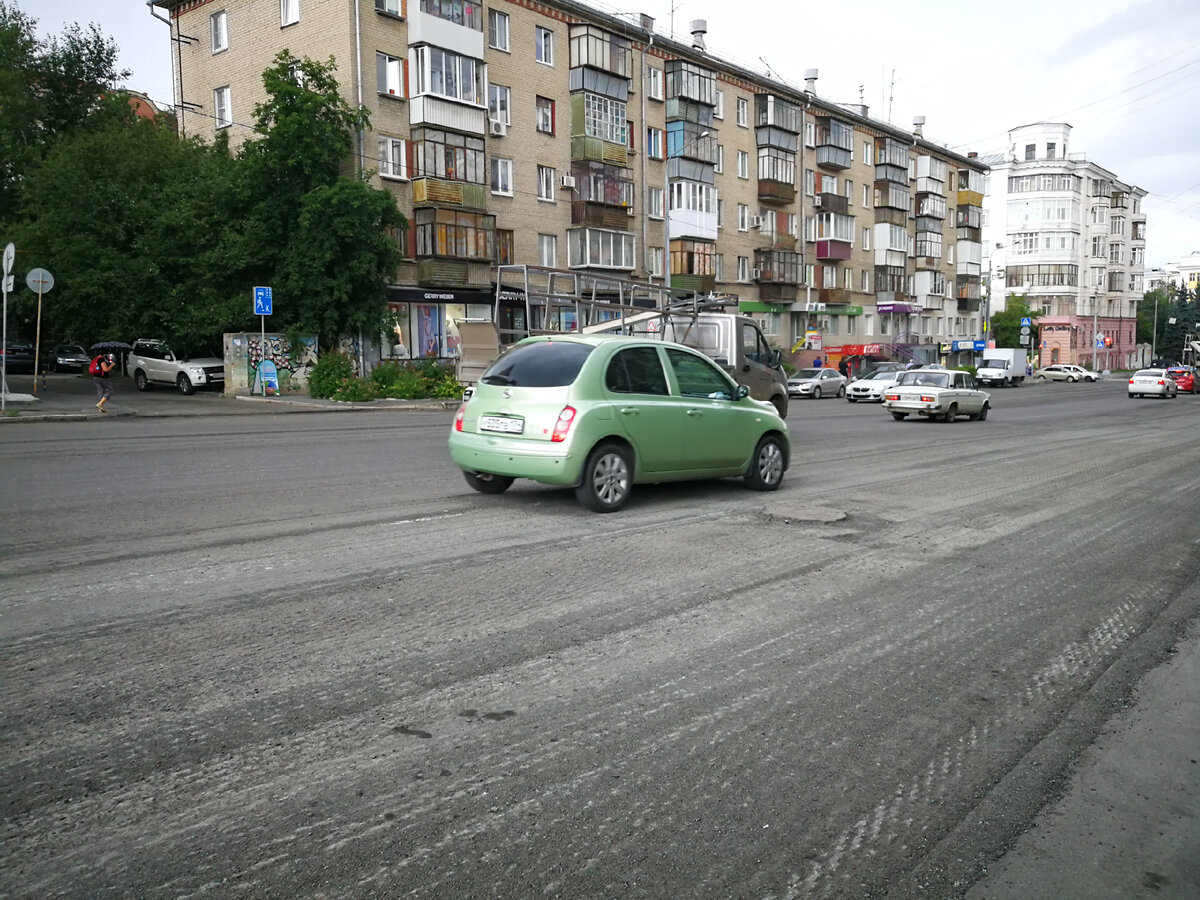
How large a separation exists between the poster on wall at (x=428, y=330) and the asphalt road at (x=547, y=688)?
27128 millimetres

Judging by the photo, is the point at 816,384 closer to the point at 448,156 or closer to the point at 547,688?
the point at 448,156

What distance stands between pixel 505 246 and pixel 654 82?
45.1 feet

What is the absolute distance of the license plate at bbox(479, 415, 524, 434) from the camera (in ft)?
28.7

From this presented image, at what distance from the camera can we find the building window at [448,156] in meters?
34.7

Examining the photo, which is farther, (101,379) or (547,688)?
(101,379)

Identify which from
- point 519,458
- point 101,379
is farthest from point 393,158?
point 519,458

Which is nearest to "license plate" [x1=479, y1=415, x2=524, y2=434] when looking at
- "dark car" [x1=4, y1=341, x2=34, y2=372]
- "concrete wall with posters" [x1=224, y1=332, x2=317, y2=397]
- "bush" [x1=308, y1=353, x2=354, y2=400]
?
"bush" [x1=308, y1=353, x2=354, y2=400]

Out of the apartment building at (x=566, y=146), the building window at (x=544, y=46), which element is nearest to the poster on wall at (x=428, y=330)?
the apartment building at (x=566, y=146)

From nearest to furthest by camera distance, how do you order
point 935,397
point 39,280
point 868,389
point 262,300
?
point 39,280, point 935,397, point 262,300, point 868,389

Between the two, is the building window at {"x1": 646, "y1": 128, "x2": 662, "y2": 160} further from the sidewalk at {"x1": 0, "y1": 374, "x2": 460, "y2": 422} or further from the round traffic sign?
the round traffic sign

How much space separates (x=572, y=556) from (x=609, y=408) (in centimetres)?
210

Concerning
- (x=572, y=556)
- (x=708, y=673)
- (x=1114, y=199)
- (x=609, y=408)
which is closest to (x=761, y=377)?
(x=609, y=408)

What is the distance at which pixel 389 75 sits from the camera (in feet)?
113

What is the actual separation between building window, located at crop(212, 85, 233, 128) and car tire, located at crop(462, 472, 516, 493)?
112 feet
